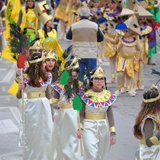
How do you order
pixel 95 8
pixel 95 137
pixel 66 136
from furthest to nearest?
pixel 95 8, pixel 66 136, pixel 95 137

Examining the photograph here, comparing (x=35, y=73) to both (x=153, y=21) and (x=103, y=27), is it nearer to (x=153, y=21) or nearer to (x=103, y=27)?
(x=103, y=27)

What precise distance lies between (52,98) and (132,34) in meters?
4.75

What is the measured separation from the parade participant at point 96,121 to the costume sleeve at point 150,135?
44 centimetres

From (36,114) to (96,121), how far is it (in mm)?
988

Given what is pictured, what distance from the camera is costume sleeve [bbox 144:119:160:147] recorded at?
6840mm

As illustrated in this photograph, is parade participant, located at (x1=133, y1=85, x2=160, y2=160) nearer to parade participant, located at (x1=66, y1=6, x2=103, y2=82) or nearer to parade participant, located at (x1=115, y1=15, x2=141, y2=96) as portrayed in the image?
parade participant, located at (x1=66, y1=6, x2=103, y2=82)

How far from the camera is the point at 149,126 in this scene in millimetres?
6918

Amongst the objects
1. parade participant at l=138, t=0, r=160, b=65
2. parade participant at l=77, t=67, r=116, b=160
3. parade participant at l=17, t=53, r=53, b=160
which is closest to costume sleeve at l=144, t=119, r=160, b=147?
parade participant at l=77, t=67, r=116, b=160

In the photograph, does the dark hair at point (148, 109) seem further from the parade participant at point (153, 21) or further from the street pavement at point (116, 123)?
the parade participant at point (153, 21)

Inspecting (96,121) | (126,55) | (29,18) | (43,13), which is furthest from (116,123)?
(29,18)

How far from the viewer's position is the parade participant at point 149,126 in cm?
690

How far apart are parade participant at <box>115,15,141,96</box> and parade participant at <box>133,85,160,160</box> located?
5144mm

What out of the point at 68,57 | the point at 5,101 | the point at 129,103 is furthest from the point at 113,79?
the point at 68,57

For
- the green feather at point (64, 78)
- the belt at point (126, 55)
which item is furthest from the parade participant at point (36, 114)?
the belt at point (126, 55)
